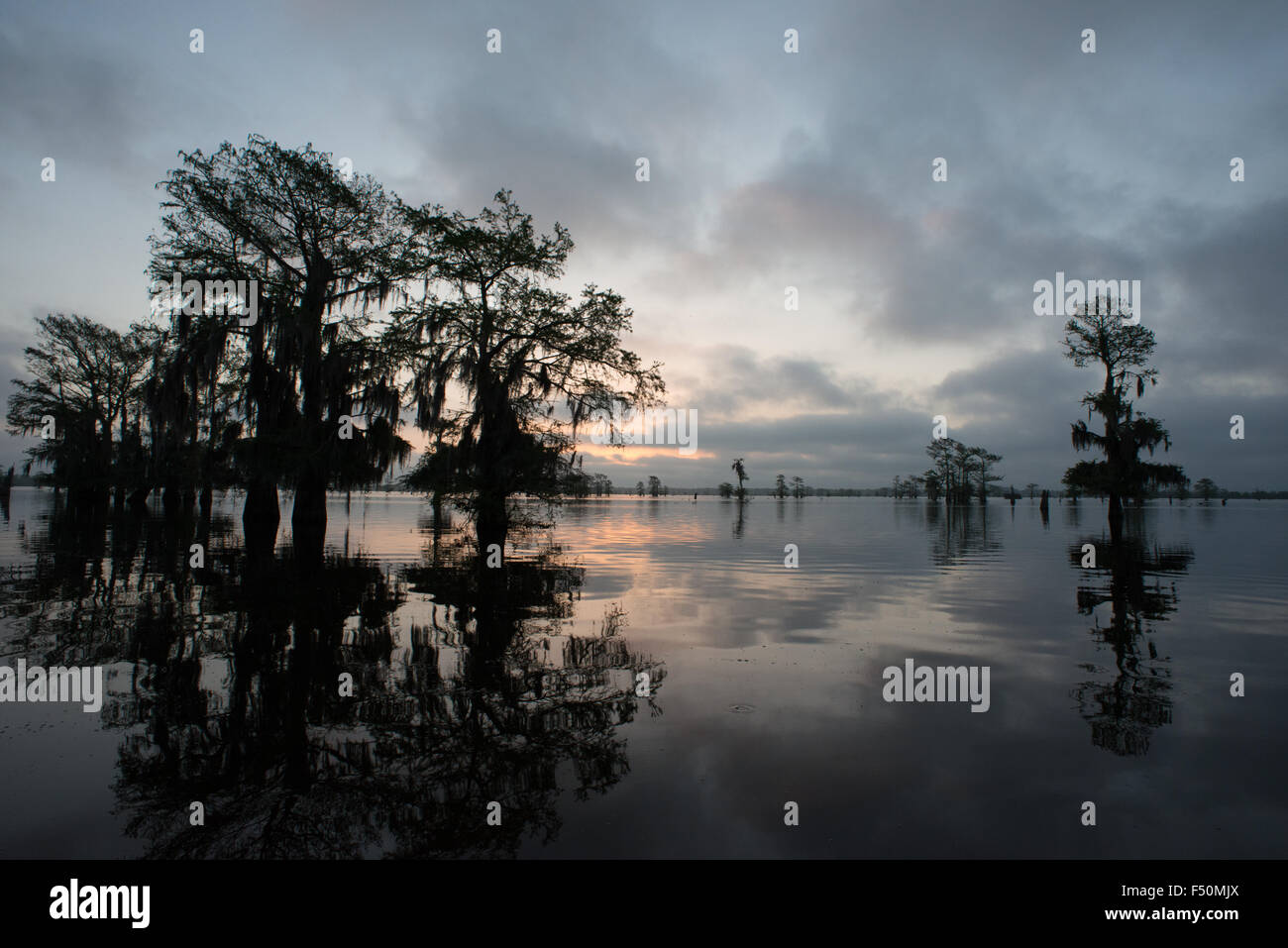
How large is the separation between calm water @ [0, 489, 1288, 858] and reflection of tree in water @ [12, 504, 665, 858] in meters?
0.03

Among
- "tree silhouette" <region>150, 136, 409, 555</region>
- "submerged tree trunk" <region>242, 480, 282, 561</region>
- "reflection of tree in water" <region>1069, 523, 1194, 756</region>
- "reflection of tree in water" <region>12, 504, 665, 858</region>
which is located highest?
"tree silhouette" <region>150, 136, 409, 555</region>

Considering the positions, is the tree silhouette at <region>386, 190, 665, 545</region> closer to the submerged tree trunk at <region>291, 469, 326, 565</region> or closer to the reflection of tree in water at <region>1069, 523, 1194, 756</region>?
the submerged tree trunk at <region>291, 469, 326, 565</region>

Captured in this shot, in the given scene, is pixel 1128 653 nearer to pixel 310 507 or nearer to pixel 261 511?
pixel 310 507

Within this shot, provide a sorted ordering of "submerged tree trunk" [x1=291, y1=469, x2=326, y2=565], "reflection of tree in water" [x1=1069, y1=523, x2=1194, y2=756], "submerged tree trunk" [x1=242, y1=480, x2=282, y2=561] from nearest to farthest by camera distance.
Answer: "reflection of tree in water" [x1=1069, y1=523, x2=1194, y2=756] < "submerged tree trunk" [x1=291, y1=469, x2=326, y2=565] < "submerged tree trunk" [x1=242, y1=480, x2=282, y2=561]

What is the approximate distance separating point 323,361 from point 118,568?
34.5ft

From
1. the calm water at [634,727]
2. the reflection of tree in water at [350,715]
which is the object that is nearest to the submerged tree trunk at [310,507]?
the calm water at [634,727]

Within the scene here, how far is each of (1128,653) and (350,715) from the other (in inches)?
361

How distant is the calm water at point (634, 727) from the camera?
3.79 meters

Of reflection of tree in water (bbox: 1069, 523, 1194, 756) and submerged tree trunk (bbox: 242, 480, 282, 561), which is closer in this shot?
reflection of tree in water (bbox: 1069, 523, 1194, 756)

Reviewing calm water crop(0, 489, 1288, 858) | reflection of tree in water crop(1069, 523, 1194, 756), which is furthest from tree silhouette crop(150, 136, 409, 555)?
reflection of tree in water crop(1069, 523, 1194, 756)

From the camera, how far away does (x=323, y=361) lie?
22.8 m

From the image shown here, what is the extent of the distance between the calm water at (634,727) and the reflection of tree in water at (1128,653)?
64 millimetres

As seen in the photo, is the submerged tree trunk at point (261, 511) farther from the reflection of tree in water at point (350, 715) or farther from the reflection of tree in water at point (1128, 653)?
the reflection of tree in water at point (1128, 653)

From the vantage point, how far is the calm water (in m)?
3.79
